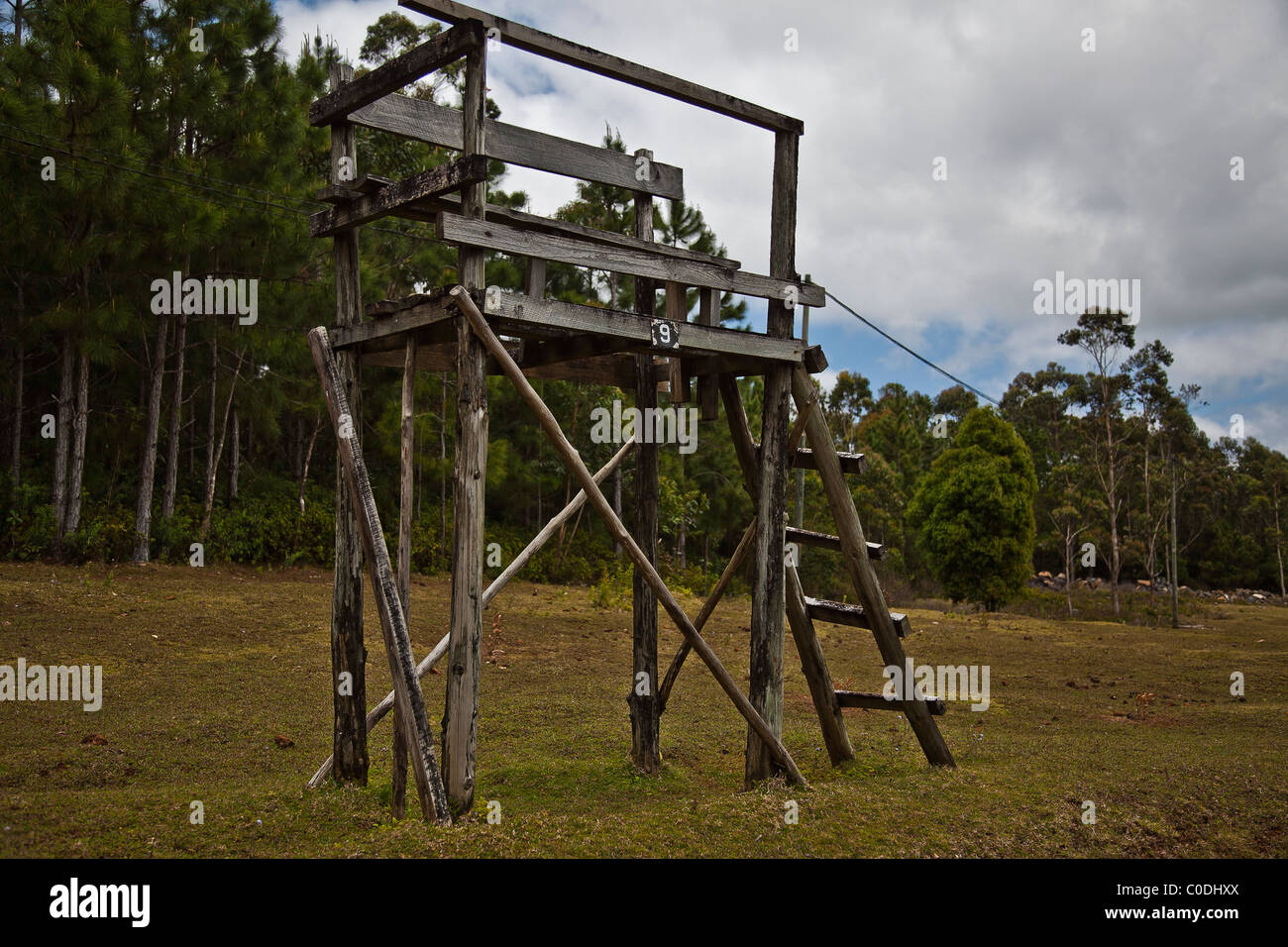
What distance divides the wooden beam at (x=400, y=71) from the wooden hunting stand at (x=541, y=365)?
2cm

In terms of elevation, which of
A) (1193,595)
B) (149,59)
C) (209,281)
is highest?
(149,59)

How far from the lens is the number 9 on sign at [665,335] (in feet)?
23.7

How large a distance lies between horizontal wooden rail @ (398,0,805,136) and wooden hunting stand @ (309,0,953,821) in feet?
0.05

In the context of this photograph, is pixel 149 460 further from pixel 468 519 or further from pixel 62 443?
pixel 468 519

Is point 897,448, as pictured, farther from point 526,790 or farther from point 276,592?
point 526,790

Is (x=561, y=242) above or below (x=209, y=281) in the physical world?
below

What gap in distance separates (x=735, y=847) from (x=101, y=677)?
25.7ft

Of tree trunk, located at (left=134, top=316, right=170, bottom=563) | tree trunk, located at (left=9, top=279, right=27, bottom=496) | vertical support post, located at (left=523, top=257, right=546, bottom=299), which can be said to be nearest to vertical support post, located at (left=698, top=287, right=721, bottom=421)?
vertical support post, located at (left=523, top=257, right=546, bottom=299)

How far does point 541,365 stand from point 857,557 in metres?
2.98

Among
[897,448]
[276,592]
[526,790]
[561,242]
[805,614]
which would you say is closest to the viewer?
[561,242]

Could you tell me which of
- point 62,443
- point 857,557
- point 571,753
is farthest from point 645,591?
point 62,443

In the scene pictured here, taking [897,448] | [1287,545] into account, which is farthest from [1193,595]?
[897,448]

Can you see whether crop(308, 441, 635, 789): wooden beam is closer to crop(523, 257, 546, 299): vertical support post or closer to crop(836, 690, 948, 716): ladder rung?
crop(523, 257, 546, 299): vertical support post
